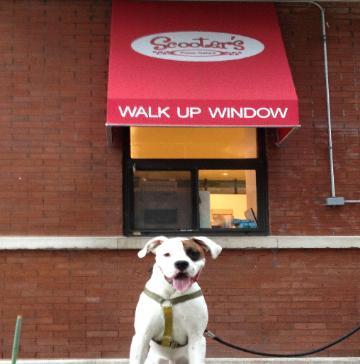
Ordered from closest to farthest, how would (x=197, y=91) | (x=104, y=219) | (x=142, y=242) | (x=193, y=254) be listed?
(x=193, y=254) < (x=197, y=91) < (x=142, y=242) < (x=104, y=219)

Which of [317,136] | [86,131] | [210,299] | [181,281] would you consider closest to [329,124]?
[317,136]

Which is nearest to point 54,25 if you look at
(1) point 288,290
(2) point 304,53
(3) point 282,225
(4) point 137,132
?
(4) point 137,132

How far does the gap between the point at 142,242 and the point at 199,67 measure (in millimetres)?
2073

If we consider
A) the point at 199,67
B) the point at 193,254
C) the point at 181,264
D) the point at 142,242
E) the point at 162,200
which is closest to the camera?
the point at 181,264

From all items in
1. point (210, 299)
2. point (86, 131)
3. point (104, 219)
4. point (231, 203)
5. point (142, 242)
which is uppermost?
point (86, 131)

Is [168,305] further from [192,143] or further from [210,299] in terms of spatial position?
[192,143]

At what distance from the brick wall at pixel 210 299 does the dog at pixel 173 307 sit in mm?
2496

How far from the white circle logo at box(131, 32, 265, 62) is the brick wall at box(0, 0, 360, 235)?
685 mm

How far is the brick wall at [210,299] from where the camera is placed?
22.0 feet

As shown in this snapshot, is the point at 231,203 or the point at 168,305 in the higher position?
the point at 231,203

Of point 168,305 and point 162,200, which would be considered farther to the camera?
point 162,200

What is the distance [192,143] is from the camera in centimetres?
721

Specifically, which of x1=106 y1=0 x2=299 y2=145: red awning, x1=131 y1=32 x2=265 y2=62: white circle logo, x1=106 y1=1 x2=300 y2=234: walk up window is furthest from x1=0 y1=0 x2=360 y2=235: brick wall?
x1=131 y1=32 x2=265 y2=62: white circle logo

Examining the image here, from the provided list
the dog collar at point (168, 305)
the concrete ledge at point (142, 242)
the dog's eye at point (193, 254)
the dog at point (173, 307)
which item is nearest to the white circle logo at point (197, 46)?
the concrete ledge at point (142, 242)
